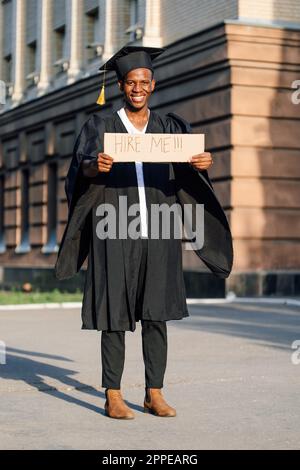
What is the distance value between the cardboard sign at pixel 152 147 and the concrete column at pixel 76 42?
75.7ft

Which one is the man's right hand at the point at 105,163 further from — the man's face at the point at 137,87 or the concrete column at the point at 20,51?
the concrete column at the point at 20,51

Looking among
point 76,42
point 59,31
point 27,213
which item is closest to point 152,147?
point 76,42

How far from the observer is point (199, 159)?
22.2 ft

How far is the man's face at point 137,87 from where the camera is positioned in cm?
686

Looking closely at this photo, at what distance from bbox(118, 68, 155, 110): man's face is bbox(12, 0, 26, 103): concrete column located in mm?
28331

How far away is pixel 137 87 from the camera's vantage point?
22.5 feet

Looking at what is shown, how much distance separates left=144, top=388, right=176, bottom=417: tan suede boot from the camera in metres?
6.93

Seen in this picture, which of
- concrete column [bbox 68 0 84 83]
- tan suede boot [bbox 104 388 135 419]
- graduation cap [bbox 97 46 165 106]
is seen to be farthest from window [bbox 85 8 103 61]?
tan suede boot [bbox 104 388 135 419]

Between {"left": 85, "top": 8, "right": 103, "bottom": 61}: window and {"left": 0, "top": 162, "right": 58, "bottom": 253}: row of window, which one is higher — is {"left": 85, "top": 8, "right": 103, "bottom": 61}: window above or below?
above

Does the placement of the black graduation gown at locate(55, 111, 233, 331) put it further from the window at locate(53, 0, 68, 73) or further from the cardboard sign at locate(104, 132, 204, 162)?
the window at locate(53, 0, 68, 73)

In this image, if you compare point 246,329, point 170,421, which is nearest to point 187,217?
point 170,421

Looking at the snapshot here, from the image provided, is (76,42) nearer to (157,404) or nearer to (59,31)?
(59,31)

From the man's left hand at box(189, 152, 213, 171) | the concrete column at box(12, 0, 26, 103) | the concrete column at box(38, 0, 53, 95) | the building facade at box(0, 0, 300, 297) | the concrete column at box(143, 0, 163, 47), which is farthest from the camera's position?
the concrete column at box(12, 0, 26, 103)
